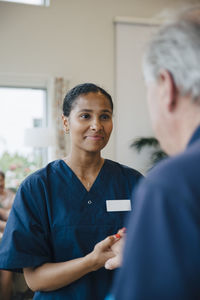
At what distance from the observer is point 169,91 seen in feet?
2.01

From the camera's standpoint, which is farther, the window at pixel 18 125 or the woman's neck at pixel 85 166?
the window at pixel 18 125

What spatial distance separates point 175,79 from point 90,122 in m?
0.90

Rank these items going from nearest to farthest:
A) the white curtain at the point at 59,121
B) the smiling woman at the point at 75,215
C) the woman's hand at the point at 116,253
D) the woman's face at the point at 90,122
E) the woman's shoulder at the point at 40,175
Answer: the woman's hand at the point at 116,253 < the smiling woman at the point at 75,215 < the woman's shoulder at the point at 40,175 < the woman's face at the point at 90,122 < the white curtain at the point at 59,121

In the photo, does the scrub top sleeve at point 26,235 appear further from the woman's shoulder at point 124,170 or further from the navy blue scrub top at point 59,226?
the woman's shoulder at point 124,170

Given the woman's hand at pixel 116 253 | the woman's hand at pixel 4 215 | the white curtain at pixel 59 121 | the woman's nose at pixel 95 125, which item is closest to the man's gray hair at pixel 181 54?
the woman's hand at pixel 116 253

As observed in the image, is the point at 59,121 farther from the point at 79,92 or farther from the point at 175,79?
the point at 175,79

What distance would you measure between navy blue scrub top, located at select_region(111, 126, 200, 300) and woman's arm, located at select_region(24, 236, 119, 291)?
29.0 inches

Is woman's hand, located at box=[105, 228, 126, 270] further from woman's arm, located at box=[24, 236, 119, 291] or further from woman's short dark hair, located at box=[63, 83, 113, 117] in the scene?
woman's short dark hair, located at box=[63, 83, 113, 117]

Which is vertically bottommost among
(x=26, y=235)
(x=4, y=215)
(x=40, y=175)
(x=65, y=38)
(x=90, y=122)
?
(x=4, y=215)

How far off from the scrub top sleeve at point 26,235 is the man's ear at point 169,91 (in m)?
0.86

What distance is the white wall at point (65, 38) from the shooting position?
16.5ft

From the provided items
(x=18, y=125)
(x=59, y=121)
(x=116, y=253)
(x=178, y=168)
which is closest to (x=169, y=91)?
(x=178, y=168)

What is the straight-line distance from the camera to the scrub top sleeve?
1.29 meters

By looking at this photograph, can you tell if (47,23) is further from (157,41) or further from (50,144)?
(157,41)
